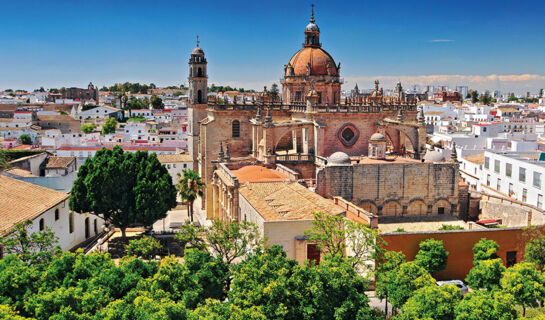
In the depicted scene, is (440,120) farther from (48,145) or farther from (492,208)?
(48,145)

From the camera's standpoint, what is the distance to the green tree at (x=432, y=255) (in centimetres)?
2456

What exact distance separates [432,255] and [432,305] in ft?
27.3

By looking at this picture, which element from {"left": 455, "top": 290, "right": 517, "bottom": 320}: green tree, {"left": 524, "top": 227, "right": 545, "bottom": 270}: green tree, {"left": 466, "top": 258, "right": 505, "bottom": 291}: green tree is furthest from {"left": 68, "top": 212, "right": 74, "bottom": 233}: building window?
{"left": 524, "top": 227, "right": 545, "bottom": 270}: green tree

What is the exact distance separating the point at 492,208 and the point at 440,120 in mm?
60192

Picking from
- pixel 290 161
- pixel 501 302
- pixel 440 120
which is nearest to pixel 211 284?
pixel 501 302

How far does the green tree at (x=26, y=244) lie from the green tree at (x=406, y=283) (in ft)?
47.4

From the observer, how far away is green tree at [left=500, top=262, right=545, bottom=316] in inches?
785

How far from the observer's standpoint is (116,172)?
31859 millimetres

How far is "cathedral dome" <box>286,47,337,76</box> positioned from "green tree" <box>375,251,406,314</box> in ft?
87.8

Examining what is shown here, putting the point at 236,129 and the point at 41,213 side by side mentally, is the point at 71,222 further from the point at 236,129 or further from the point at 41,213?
the point at 236,129

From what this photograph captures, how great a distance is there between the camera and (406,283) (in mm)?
19438

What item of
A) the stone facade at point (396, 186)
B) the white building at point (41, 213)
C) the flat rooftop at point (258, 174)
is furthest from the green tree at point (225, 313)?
the stone facade at point (396, 186)

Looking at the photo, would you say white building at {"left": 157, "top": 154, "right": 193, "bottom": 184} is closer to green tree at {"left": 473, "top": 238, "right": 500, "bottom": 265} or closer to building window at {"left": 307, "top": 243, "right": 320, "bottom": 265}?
building window at {"left": 307, "top": 243, "right": 320, "bottom": 265}

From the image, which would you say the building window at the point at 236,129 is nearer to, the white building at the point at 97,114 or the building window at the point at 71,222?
the building window at the point at 71,222
